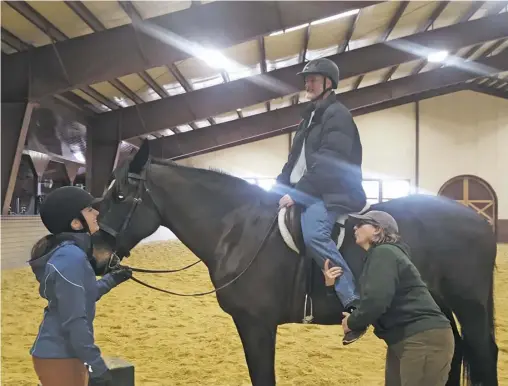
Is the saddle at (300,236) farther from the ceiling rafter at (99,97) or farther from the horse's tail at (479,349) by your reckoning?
the ceiling rafter at (99,97)

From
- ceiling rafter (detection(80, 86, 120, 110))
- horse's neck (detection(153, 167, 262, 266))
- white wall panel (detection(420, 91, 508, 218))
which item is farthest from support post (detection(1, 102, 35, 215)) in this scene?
white wall panel (detection(420, 91, 508, 218))

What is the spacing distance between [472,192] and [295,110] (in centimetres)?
724

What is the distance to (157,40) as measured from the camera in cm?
621

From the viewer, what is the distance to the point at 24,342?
13.8 feet

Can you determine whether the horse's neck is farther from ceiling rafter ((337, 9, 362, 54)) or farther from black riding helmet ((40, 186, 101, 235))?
ceiling rafter ((337, 9, 362, 54))

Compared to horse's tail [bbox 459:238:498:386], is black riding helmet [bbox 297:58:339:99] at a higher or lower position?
higher

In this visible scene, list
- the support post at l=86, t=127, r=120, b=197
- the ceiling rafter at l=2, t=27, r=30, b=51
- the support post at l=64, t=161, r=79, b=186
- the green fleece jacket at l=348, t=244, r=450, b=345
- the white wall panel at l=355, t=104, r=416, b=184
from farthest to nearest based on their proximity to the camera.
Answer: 1. the white wall panel at l=355, t=104, r=416, b=184
2. the support post at l=64, t=161, r=79, b=186
3. the support post at l=86, t=127, r=120, b=197
4. the ceiling rafter at l=2, t=27, r=30, b=51
5. the green fleece jacket at l=348, t=244, r=450, b=345

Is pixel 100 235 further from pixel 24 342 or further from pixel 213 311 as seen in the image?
pixel 213 311

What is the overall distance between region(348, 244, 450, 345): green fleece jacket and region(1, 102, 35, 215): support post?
6236mm

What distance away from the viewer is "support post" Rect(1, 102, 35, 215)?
22.6 ft

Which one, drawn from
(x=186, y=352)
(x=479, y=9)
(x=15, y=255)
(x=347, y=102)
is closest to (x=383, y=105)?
(x=347, y=102)

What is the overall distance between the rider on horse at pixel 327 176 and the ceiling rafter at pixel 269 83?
779 centimetres

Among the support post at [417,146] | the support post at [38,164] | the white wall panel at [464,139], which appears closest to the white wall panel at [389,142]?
the support post at [417,146]

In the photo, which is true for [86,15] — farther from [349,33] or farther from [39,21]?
[349,33]
